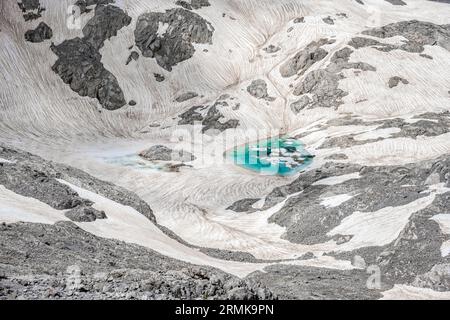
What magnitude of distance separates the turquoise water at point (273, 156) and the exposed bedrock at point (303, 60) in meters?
28.1

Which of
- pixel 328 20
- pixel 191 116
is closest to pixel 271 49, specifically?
pixel 328 20

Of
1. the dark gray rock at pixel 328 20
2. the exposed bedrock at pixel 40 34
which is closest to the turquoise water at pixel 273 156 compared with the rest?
the dark gray rock at pixel 328 20

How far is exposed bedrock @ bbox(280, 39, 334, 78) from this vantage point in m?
124

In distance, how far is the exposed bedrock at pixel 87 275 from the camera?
62.5 feet

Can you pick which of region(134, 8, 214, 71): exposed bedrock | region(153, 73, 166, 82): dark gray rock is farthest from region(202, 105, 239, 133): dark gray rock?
region(134, 8, 214, 71): exposed bedrock

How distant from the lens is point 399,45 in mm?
126562

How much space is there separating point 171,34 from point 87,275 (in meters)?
118

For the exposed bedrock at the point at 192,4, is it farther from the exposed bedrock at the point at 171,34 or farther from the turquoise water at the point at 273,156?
the turquoise water at the point at 273,156

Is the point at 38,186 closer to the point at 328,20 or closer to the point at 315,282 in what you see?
the point at 315,282

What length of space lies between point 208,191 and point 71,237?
4680 centimetres

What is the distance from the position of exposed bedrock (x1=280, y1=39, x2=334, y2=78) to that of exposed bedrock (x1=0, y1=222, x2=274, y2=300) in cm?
10005

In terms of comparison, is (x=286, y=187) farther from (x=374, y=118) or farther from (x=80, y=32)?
(x=80, y=32)

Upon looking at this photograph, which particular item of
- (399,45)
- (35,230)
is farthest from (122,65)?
(35,230)
